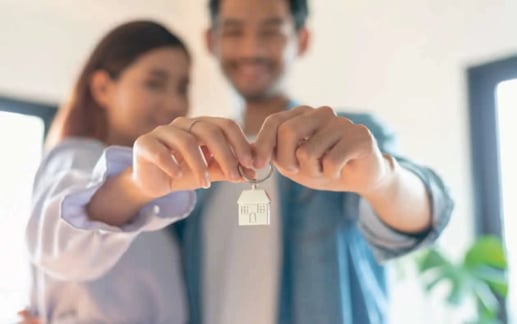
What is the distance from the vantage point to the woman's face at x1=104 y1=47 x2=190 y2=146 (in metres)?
0.76

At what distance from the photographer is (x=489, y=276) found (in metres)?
1.28

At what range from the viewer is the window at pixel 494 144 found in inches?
54.4

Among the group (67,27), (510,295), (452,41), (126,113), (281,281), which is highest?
(67,27)

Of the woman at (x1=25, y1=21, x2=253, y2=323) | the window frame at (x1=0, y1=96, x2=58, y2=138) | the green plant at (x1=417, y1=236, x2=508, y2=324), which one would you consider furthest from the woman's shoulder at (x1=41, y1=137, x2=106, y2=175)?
the window frame at (x1=0, y1=96, x2=58, y2=138)

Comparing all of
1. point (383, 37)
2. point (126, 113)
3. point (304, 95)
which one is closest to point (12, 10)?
point (304, 95)

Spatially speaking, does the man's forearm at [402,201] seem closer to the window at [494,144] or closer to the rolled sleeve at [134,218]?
the rolled sleeve at [134,218]

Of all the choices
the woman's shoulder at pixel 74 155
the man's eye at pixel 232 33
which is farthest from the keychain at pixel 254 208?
the man's eye at pixel 232 33

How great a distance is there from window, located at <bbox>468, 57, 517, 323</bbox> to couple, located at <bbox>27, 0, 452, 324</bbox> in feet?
2.68

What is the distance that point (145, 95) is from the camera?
2.51 feet

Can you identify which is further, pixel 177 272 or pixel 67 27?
pixel 67 27

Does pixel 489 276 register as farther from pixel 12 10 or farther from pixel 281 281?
pixel 12 10

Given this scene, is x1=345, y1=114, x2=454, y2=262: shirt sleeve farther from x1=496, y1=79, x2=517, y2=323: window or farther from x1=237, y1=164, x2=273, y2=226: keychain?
x1=496, y1=79, x2=517, y2=323: window

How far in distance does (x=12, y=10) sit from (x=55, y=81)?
8.9 inches

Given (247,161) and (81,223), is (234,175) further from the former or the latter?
(81,223)
